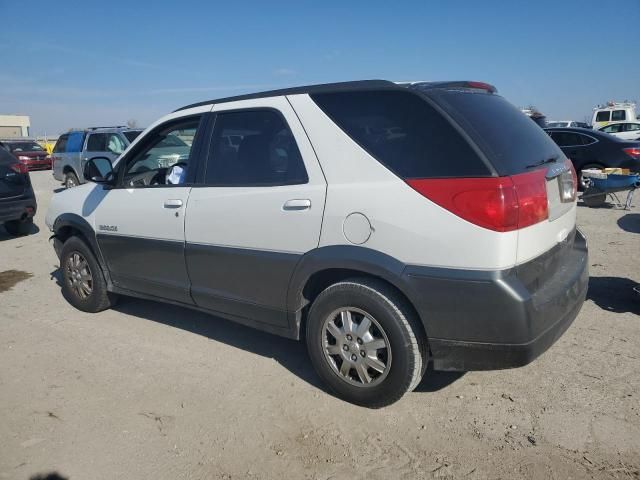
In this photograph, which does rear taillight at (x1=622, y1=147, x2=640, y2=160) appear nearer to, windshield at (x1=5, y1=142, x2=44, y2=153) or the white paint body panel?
the white paint body panel

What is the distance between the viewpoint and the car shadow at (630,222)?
24.1 feet

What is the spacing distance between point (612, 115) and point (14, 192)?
25550mm

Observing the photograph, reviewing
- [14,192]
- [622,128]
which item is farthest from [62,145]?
[622,128]

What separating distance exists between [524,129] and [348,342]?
168 cm

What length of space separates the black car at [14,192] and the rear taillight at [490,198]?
785cm

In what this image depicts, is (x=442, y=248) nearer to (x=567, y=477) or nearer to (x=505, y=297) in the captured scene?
(x=505, y=297)

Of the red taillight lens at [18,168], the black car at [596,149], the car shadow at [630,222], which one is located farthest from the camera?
the black car at [596,149]

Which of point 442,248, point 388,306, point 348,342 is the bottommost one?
point 348,342

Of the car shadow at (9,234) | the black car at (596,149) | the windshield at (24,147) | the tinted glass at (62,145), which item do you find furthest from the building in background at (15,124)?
the black car at (596,149)

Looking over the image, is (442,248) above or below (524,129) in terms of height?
below

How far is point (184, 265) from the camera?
3.73m

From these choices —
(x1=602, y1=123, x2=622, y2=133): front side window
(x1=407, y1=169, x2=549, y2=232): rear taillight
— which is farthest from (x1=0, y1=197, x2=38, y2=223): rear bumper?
(x1=602, y1=123, x2=622, y2=133): front side window

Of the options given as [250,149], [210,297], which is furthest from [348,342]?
[250,149]

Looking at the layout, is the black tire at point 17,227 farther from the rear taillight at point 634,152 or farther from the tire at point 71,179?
the rear taillight at point 634,152
